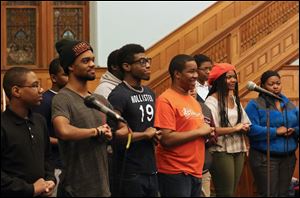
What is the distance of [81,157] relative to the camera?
4.56 m

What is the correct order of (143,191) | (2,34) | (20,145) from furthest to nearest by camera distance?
(2,34)
(143,191)
(20,145)

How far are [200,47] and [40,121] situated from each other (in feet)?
24.9

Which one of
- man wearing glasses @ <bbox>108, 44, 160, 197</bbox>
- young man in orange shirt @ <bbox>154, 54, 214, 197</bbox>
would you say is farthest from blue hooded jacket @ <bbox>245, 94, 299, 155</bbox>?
man wearing glasses @ <bbox>108, 44, 160, 197</bbox>

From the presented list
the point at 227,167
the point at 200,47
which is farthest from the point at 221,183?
the point at 200,47

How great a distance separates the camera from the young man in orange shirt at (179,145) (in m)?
Answer: 5.32

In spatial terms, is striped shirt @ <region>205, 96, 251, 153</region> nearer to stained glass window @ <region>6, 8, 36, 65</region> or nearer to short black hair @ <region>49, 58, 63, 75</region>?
short black hair @ <region>49, 58, 63, 75</region>

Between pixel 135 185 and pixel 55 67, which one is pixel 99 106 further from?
pixel 55 67

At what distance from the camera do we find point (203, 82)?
6.42 metres

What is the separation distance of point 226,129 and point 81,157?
1.69 metres

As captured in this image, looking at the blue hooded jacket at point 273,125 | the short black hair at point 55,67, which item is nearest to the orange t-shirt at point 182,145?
the short black hair at point 55,67

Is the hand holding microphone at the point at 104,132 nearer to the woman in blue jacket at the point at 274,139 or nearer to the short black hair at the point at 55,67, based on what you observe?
the short black hair at the point at 55,67

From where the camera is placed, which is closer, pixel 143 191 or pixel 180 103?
pixel 143 191

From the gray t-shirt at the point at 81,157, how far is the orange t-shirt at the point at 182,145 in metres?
0.81

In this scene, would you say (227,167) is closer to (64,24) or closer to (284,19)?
(284,19)
